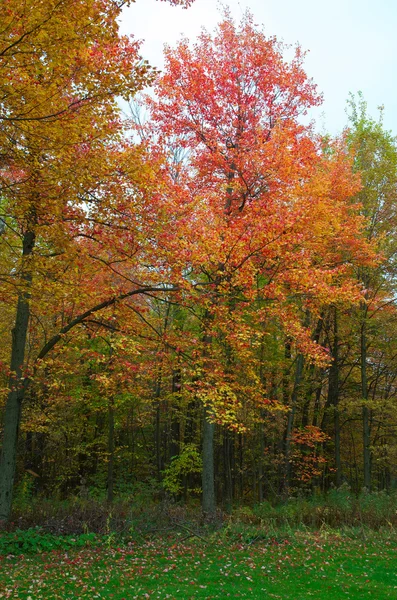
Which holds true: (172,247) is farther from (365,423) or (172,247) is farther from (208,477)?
(365,423)

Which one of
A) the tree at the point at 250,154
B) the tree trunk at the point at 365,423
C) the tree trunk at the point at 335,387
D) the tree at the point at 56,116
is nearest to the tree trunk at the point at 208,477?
the tree at the point at 250,154

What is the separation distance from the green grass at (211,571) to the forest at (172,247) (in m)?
2.51

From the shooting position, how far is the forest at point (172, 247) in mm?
6223

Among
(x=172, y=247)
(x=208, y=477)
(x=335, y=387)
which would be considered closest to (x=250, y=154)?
(x=172, y=247)

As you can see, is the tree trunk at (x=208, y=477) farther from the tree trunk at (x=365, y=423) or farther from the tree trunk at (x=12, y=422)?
the tree trunk at (x=365, y=423)

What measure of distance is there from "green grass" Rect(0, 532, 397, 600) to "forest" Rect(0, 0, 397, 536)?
2512 mm

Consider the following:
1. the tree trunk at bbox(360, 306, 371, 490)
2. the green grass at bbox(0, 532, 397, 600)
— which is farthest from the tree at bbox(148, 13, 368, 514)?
the tree trunk at bbox(360, 306, 371, 490)

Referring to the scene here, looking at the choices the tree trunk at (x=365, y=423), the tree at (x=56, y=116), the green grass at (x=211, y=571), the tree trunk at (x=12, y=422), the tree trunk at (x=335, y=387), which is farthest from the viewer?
the tree trunk at (x=335, y=387)

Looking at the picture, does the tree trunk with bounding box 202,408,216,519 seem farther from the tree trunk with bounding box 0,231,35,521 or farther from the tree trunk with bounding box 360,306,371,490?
the tree trunk with bounding box 360,306,371,490

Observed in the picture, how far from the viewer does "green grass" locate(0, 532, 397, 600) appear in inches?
243

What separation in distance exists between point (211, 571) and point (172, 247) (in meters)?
5.59

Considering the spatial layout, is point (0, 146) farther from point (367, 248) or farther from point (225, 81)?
point (367, 248)

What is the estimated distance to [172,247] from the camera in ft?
29.1

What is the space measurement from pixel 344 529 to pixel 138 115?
1345cm
